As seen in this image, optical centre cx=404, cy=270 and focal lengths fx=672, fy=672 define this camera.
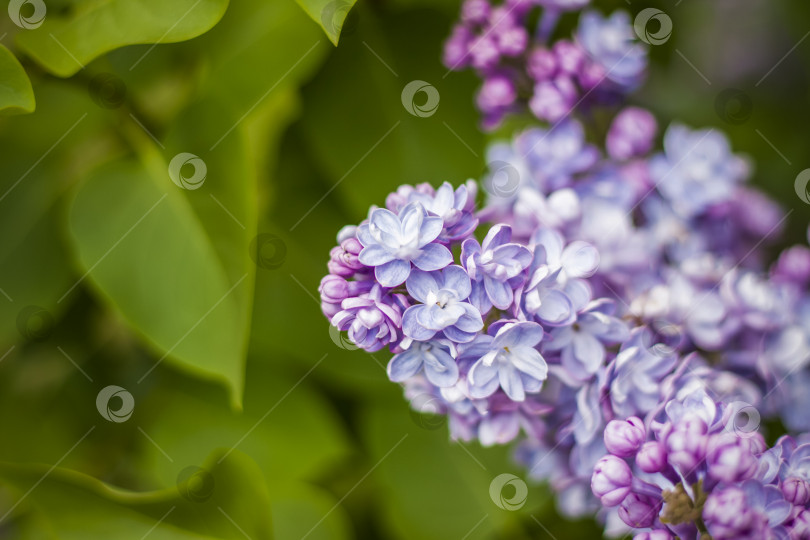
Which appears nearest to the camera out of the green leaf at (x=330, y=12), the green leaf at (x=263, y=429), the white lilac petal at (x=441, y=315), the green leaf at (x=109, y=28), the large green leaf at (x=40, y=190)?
the white lilac petal at (x=441, y=315)

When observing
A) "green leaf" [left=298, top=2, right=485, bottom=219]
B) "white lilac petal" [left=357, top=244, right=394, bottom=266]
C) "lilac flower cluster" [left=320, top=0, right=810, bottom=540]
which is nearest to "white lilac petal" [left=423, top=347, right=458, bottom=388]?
"lilac flower cluster" [left=320, top=0, right=810, bottom=540]

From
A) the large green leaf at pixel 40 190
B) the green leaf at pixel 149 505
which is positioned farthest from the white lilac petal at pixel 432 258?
the large green leaf at pixel 40 190

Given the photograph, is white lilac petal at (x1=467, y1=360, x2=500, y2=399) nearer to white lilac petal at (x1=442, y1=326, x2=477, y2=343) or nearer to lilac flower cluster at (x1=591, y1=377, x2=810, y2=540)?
white lilac petal at (x1=442, y1=326, x2=477, y2=343)

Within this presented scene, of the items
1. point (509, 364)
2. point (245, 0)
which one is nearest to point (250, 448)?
point (509, 364)

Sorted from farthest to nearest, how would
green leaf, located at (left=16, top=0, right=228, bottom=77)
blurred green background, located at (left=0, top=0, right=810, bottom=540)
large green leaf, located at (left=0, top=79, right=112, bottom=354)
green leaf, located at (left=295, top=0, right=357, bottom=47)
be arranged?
large green leaf, located at (left=0, top=79, right=112, bottom=354) → blurred green background, located at (left=0, top=0, right=810, bottom=540) → green leaf, located at (left=16, top=0, right=228, bottom=77) → green leaf, located at (left=295, top=0, right=357, bottom=47)

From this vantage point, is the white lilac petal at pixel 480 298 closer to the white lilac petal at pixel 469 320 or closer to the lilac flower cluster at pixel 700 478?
the white lilac petal at pixel 469 320

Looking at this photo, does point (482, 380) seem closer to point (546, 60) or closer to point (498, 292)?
point (498, 292)
